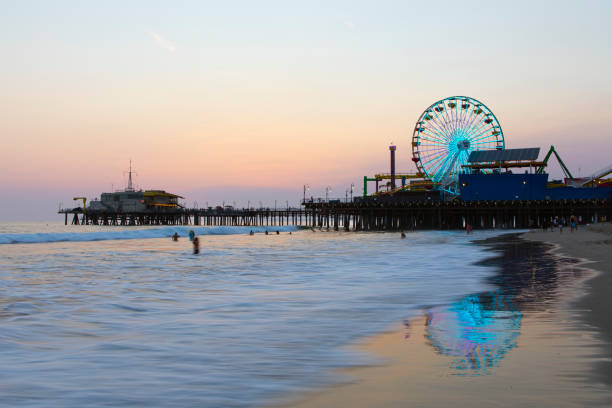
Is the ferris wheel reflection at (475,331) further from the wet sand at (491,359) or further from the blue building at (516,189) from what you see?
the blue building at (516,189)

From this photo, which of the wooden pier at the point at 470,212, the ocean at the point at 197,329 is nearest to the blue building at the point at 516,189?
the wooden pier at the point at 470,212

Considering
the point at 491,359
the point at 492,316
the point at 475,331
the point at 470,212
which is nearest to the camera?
the point at 491,359

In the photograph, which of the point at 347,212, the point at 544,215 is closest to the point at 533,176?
the point at 544,215

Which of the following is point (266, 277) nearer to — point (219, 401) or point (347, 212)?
point (219, 401)

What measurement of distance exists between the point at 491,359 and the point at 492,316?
3688 millimetres

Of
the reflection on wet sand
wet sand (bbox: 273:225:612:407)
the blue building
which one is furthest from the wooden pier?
wet sand (bbox: 273:225:612:407)

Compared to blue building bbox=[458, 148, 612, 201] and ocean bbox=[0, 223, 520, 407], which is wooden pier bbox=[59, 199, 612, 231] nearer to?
blue building bbox=[458, 148, 612, 201]

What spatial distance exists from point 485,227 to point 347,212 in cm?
2361

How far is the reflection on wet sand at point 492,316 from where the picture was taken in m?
7.39

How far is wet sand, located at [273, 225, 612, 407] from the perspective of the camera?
5.57m

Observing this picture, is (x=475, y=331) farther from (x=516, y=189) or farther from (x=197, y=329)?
(x=516, y=189)

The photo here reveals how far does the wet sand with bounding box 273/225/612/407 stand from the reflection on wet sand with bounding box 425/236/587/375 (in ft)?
0.05

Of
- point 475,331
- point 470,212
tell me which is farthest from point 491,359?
point 470,212

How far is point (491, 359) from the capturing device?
278 inches
